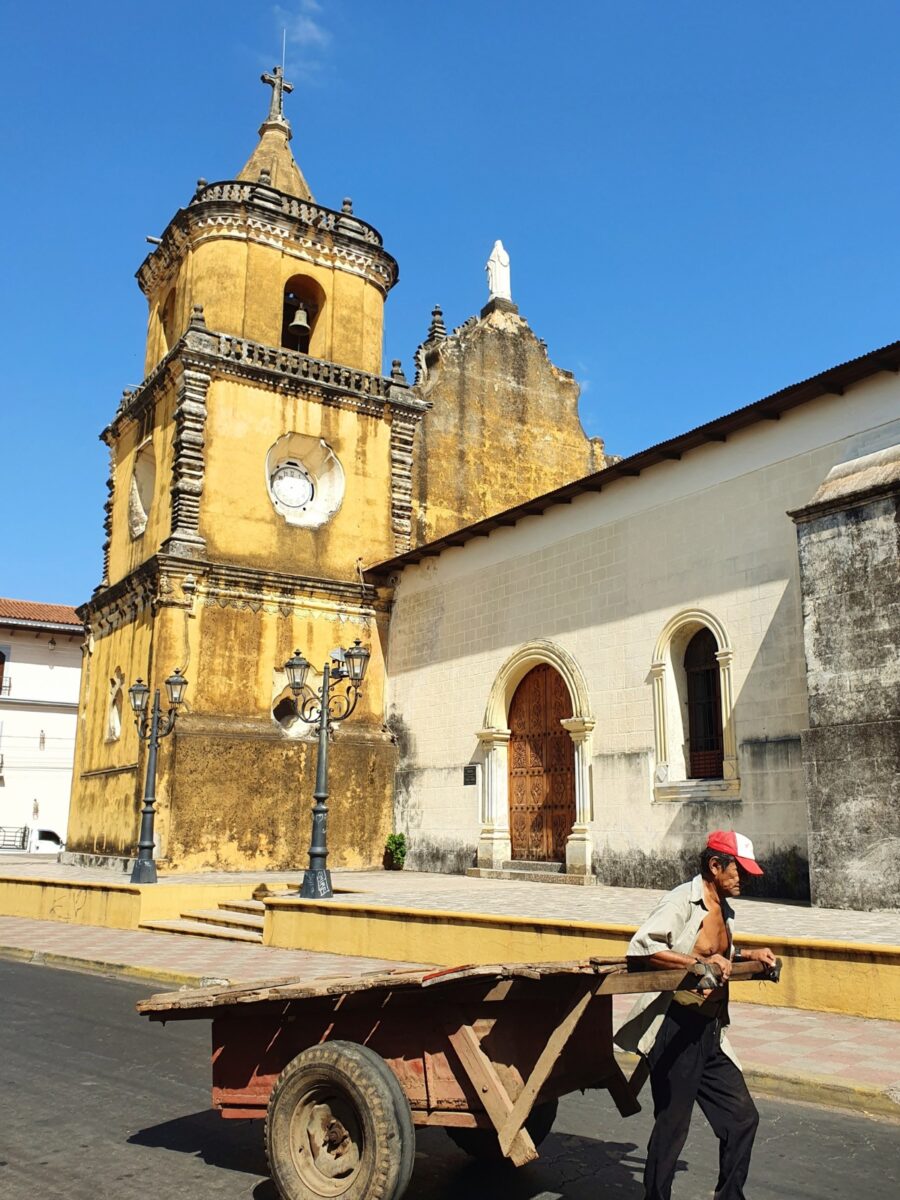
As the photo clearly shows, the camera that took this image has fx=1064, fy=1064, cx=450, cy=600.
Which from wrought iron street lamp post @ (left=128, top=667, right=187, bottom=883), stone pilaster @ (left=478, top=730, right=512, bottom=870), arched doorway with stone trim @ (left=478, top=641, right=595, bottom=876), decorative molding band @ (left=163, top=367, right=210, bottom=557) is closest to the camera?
wrought iron street lamp post @ (left=128, top=667, right=187, bottom=883)

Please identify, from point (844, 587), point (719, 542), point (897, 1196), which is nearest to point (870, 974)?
point (897, 1196)

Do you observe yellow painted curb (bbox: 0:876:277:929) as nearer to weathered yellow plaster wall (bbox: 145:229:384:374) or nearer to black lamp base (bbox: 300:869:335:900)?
black lamp base (bbox: 300:869:335:900)

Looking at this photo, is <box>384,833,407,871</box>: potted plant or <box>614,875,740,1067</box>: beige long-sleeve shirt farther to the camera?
<box>384,833,407,871</box>: potted plant

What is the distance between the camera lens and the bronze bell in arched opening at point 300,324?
23.3 m

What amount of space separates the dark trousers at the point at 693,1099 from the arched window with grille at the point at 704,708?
39.3 ft

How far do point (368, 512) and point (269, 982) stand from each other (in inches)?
752

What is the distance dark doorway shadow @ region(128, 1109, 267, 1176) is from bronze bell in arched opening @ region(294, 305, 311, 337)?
1985 centimetres

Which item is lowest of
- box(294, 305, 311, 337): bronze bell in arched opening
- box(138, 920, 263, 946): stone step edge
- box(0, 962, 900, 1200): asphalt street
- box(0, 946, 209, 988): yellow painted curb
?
box(0, 962, 900, 1200): asphalt street

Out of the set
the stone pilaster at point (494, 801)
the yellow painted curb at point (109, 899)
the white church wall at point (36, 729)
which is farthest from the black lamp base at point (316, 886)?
the white church wall at point (36, 729)

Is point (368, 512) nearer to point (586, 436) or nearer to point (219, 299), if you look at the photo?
point (219, 299)

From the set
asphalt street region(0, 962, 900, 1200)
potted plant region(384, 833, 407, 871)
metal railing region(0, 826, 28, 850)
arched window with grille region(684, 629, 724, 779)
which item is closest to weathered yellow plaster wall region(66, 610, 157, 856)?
potted plant region(384, 833, 407, 871)

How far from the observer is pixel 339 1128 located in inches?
168

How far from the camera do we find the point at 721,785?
1501 centimetres

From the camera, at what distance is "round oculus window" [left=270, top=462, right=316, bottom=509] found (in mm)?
22594
